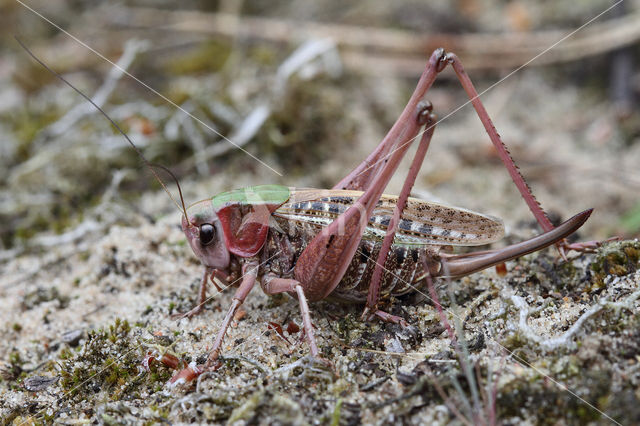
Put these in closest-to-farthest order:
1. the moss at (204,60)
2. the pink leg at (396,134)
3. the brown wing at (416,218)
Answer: the pink leg at (396,134) → the brown wing at (416,218) → the moss at (204,60)

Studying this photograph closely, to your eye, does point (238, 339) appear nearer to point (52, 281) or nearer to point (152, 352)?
point (152, 352)

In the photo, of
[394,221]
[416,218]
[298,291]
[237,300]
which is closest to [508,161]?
[416,218]

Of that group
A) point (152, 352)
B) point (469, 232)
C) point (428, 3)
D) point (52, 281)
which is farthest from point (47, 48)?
point (469, 232)

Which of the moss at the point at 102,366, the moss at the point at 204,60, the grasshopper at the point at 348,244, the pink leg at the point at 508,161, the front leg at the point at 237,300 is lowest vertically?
the moss at the point at 102,366

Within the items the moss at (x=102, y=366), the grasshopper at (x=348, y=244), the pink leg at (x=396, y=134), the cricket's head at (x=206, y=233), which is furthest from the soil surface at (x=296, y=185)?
the pink leg at (x=396, y=134)

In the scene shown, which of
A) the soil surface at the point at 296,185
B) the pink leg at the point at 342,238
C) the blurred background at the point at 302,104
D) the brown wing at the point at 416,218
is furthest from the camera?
the blurred background at the point at 302,104

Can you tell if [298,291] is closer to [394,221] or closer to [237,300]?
[237,300]

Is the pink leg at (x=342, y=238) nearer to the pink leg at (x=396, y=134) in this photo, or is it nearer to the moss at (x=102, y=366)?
the pink leg at (x=396, y=134)
